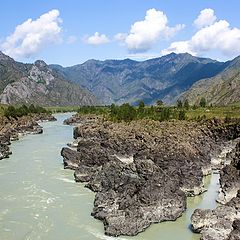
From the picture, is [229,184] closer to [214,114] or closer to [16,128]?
[214,114]

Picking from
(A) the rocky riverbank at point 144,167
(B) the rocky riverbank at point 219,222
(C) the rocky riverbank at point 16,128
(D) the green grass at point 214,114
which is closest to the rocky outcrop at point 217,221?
(B) the rocky riverbank at point 219,222

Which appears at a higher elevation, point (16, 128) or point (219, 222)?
point (16, 128)

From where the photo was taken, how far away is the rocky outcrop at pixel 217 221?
40.5 metres

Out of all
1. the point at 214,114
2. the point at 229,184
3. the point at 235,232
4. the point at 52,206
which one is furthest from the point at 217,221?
the point at 214,114

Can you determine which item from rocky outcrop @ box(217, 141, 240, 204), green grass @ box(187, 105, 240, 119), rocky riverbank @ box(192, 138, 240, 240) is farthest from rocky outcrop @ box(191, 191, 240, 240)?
green grass @ box(187, 105, 240, 119)

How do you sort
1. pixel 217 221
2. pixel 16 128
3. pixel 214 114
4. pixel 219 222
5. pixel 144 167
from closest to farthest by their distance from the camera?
pixel 219 222
pixel 217 221
pixel 144 167
pixel 214 114
pixel 16 128

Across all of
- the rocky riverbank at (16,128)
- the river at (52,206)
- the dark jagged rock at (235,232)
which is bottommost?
the river at (52,206)

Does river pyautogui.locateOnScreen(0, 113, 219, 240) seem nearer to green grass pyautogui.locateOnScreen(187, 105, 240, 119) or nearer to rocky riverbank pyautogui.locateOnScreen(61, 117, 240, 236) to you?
rocky riverbank pyautogui.locateOnScreen(61, 117, 240, 236)

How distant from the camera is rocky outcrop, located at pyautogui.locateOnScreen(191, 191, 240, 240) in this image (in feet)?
133

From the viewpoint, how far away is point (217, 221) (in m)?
42.5

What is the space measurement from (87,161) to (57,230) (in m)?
25.7

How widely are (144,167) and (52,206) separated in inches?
485

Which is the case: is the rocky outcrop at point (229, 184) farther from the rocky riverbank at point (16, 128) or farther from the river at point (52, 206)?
the rocky riverbank at point (16, 128)

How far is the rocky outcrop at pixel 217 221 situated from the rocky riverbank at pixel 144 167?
13.9ft
